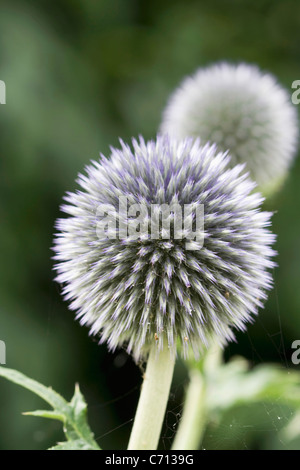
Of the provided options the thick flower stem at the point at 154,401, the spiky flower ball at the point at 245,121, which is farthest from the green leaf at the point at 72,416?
the spiky flower ball at the point at 245,121

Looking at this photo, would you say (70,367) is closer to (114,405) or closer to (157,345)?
(114,405)

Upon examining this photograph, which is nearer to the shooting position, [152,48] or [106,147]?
[106,147]

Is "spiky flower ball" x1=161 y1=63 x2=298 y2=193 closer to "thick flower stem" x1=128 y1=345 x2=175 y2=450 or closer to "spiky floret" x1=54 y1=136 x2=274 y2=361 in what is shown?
"spiky floret" x1=54 y1=136 x2=274 y2=361

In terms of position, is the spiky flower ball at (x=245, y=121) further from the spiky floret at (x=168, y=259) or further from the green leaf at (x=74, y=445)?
the green leaf at (x=74, y=445)

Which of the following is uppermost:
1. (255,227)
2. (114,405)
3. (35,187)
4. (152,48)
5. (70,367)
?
(152,48)
